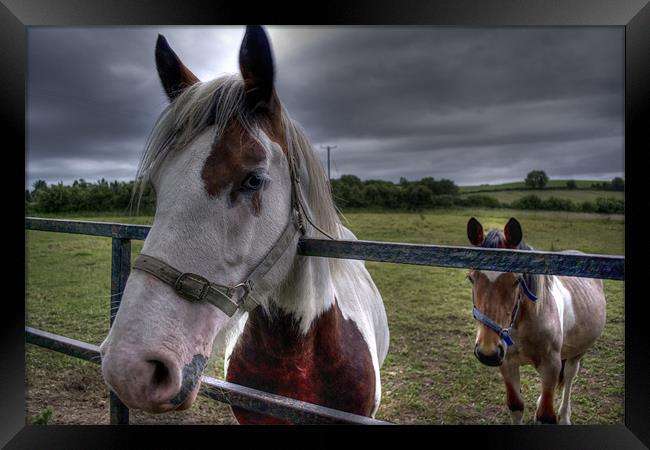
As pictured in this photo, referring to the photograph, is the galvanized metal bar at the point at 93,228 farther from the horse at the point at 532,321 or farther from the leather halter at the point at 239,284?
the horse at the point at 532,321

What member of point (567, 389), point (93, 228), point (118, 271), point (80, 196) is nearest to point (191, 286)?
point (118, 271)

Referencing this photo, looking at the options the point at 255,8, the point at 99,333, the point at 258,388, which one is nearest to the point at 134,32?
the point at 255,8

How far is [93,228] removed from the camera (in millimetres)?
1847

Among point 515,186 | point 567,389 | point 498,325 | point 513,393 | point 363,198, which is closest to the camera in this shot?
point 498,325

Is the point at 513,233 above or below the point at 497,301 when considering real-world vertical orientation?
above

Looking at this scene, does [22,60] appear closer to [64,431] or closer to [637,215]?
[64,431]

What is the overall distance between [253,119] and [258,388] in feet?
3.40

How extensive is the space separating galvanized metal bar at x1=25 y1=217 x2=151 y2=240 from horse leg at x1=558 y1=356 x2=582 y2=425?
3.30 meters

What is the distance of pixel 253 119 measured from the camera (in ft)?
4.13

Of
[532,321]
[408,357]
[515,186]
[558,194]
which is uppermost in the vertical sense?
[515,186]

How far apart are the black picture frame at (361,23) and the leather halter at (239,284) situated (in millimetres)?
934

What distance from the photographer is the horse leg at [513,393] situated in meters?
2.82

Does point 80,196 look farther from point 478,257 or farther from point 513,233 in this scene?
point 513,233

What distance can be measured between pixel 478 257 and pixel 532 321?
1881 millimetres
